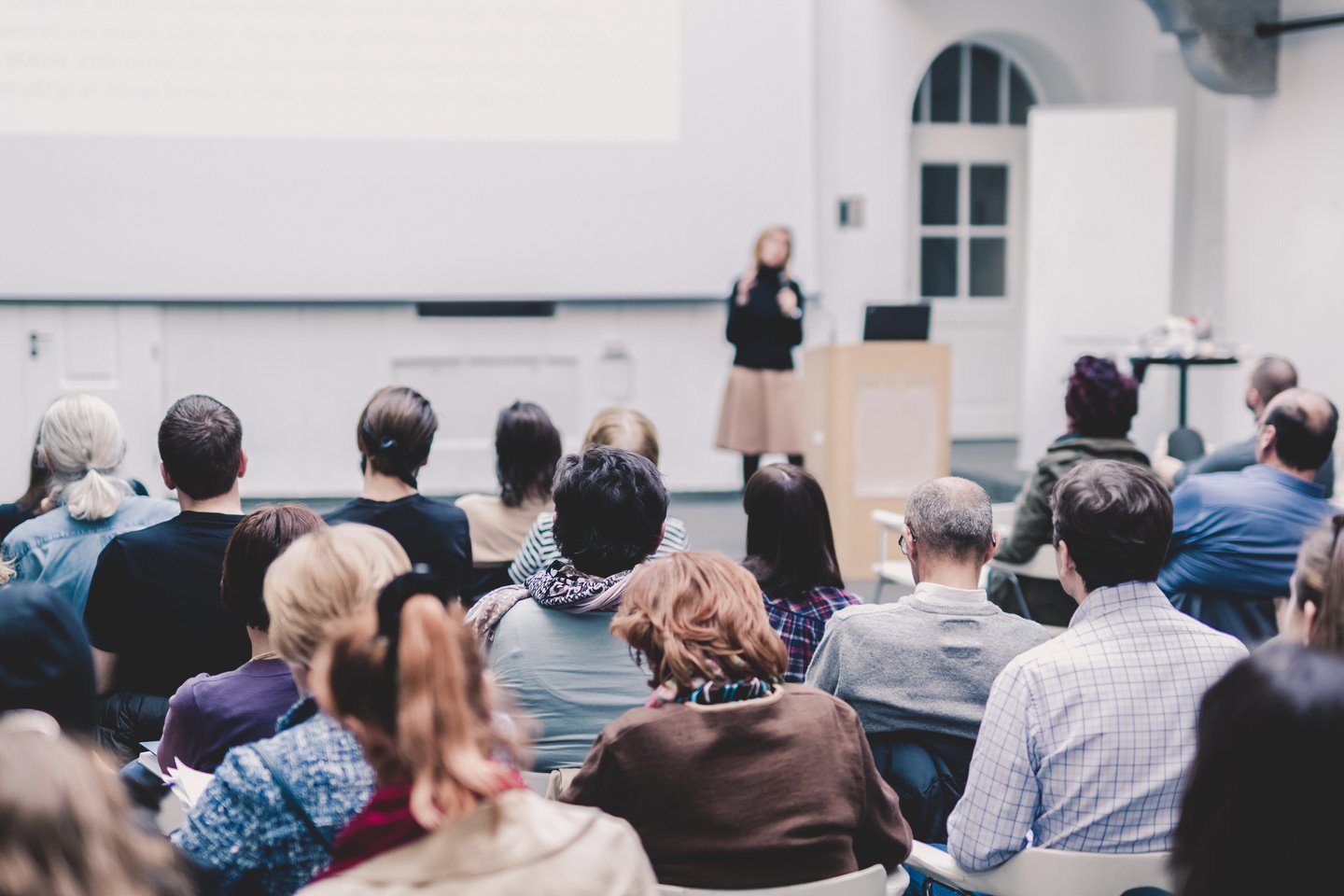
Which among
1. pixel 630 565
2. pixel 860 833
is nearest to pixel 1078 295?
pixel 630 565

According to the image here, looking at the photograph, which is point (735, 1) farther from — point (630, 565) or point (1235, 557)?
point (630, 565)

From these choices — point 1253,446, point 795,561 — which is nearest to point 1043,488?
point 1253,446

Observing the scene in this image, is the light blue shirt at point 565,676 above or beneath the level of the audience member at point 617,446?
beneath

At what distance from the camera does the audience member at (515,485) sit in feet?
11.2

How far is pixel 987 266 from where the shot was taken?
8.39m

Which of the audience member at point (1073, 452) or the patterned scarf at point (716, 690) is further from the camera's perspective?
the audience member at point (1073, 452)

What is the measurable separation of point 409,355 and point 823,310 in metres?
2.36

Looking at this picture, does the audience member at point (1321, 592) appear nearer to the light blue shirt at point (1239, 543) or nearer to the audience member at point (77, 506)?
the light blue shirt at point (1239, 543)

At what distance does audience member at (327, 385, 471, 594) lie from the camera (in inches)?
119

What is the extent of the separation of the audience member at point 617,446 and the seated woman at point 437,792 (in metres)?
1.65

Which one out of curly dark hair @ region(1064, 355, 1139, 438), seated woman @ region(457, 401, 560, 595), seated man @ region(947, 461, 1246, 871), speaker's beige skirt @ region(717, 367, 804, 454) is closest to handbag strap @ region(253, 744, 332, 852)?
seated man @ region(947, 461, 1246, 871)

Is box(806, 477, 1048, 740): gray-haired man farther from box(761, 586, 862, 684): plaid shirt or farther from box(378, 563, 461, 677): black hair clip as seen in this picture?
box(378, 563, 461, 677): black hair clip

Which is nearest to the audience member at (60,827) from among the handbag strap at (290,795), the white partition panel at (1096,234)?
the handbag strap at (290,795)

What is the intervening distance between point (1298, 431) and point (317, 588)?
2491mm
